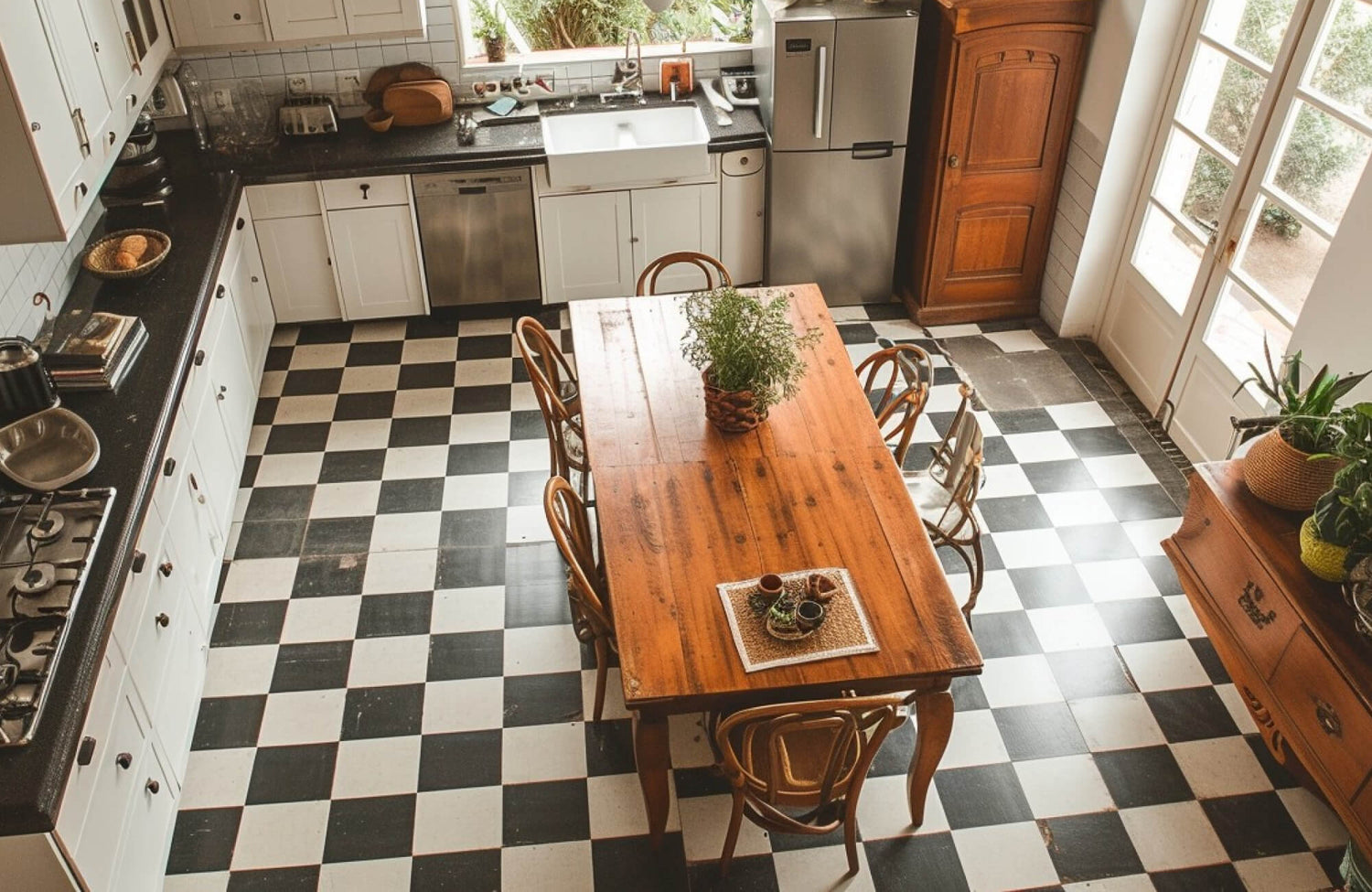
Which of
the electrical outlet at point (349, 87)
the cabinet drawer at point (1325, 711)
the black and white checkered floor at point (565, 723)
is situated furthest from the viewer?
the electrical outlet at point (349, 87)

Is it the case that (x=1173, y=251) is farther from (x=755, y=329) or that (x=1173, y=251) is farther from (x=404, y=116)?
(x=404, y=116)

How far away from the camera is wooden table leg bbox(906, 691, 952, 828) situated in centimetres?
304

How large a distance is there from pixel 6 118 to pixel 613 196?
2.85m

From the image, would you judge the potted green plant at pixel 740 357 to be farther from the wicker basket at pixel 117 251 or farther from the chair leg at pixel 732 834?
the wicker basket at pixel 117 251

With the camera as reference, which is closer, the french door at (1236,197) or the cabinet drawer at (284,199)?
the french door at (1236,197)

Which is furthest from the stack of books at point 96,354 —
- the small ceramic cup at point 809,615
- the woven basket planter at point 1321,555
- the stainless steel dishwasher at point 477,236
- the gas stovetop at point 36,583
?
the woven basket planter at point 1321,555

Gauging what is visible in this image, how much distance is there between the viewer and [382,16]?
527 cm

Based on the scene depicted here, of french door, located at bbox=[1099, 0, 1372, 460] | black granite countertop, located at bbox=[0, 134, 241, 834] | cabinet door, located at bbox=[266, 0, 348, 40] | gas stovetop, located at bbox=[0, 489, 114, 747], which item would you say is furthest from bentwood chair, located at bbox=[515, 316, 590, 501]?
french door, located at bbox=[1099, 0, 1372, 460]

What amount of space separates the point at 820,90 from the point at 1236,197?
1.93m

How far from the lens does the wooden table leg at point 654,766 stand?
2939 millimetres

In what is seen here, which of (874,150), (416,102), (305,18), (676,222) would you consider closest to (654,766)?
(676,222)

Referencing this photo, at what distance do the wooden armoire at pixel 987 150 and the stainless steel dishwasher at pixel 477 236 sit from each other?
2039 mm

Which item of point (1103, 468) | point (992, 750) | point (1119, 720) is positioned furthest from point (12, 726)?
point (1103, 468)

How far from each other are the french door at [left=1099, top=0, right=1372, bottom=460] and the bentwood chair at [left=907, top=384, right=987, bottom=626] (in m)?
1.34
